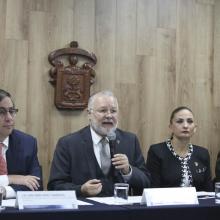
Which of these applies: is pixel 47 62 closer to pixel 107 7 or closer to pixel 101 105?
pixel 107 7

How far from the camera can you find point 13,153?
10.1ft

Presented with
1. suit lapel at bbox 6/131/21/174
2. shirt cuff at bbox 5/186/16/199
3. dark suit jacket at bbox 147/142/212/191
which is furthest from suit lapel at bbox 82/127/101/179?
dark suit jacket at bbox 147/142/212/191

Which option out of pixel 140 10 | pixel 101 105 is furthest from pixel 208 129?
pixel 101 105

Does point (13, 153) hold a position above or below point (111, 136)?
below

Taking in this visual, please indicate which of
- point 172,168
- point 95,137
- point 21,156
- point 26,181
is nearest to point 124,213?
point 26,181

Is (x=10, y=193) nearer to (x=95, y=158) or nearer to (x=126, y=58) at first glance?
(x=95, y=158)

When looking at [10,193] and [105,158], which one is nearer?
[10,193]

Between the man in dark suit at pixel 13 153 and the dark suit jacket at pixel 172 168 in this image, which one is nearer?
the man in dark suit at pixel 13 153

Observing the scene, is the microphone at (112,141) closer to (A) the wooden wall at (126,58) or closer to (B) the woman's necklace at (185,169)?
(B) the woman's necklace at (185,169)

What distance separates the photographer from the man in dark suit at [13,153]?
9.51 feet

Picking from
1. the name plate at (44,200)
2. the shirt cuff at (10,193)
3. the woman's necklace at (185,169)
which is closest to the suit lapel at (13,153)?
the shirt cuff at (10,193)

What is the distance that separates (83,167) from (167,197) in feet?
3.09

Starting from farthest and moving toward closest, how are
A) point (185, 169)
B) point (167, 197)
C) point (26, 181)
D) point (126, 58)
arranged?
point (126, 58), point (185, 169), point (26, 181), point (167, 197)

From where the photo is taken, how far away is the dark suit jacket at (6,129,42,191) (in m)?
3.07
